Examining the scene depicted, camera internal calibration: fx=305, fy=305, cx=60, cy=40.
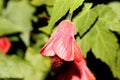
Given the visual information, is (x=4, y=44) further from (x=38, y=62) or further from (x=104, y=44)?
(x=104, y=44)

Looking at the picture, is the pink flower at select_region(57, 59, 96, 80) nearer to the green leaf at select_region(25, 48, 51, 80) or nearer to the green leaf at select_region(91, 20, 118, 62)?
the green leaf at select_region(91, 20, 118, 62)

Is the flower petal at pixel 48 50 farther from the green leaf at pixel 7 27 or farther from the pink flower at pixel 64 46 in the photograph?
the green leaf at pixel 7 27

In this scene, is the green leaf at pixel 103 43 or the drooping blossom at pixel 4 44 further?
Result: the drooping blossom at pixel 4 44

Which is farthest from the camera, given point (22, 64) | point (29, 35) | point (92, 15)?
point (29, 35)

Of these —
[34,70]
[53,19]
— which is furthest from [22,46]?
[53,19]

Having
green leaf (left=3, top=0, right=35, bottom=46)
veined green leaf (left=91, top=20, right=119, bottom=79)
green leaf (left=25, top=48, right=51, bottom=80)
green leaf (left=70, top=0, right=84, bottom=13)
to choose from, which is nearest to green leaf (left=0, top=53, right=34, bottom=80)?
green leaf (left=25, top=48, right=51, bottom=80)

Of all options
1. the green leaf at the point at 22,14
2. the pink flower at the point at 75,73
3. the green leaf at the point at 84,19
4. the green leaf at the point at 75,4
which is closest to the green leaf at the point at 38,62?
the green leaf at the point at 22,14

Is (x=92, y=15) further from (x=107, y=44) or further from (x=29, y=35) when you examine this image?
(x=29, y=35)
